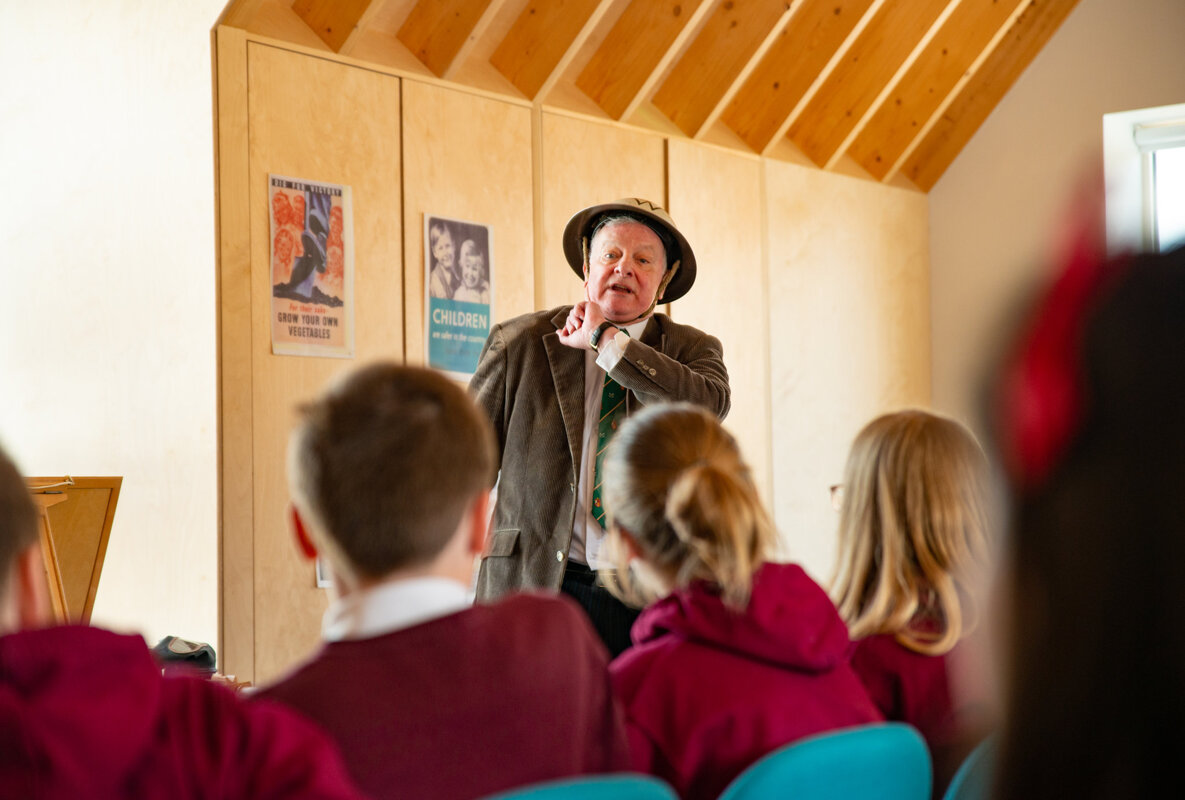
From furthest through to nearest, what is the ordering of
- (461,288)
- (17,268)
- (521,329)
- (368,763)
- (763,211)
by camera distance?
(763,211) < (461,288) < (17,268) < (521,329) < (368,763)

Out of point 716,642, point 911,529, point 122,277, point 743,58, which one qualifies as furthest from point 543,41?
point 716,642

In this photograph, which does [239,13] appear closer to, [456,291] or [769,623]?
[456,291]

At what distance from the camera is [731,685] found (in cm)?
139

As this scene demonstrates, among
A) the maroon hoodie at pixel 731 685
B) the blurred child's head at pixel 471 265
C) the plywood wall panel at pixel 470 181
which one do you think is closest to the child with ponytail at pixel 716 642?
the maroon hoodie at pixel 731 685

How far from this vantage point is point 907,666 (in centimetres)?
162

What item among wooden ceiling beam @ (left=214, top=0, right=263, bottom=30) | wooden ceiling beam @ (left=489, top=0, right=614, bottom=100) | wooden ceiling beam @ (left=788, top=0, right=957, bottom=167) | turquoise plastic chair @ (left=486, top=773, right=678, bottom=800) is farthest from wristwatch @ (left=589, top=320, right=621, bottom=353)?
wooden ceiling beam @ (left=788, top=0, right=957, bottom=167)

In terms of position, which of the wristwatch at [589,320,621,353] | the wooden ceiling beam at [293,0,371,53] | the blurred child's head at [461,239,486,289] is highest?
the wooden ceiling beam at [293,0,371,53]

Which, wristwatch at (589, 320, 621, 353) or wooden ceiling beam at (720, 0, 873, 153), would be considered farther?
wooden ceiling beam at (720, 0, 873, 153)

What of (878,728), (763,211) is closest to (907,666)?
(878,728)

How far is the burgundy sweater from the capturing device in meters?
1.06

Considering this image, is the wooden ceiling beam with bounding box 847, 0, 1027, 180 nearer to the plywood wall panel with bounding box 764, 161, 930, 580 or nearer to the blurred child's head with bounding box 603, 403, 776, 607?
the plywood wall panel with bounding box 764, 161, 930, 580

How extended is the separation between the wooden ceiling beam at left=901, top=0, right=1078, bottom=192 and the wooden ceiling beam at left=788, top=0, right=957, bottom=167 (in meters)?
0.82

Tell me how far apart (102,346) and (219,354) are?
357 mm

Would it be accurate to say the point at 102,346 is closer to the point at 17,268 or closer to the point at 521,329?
the point at 17,268
